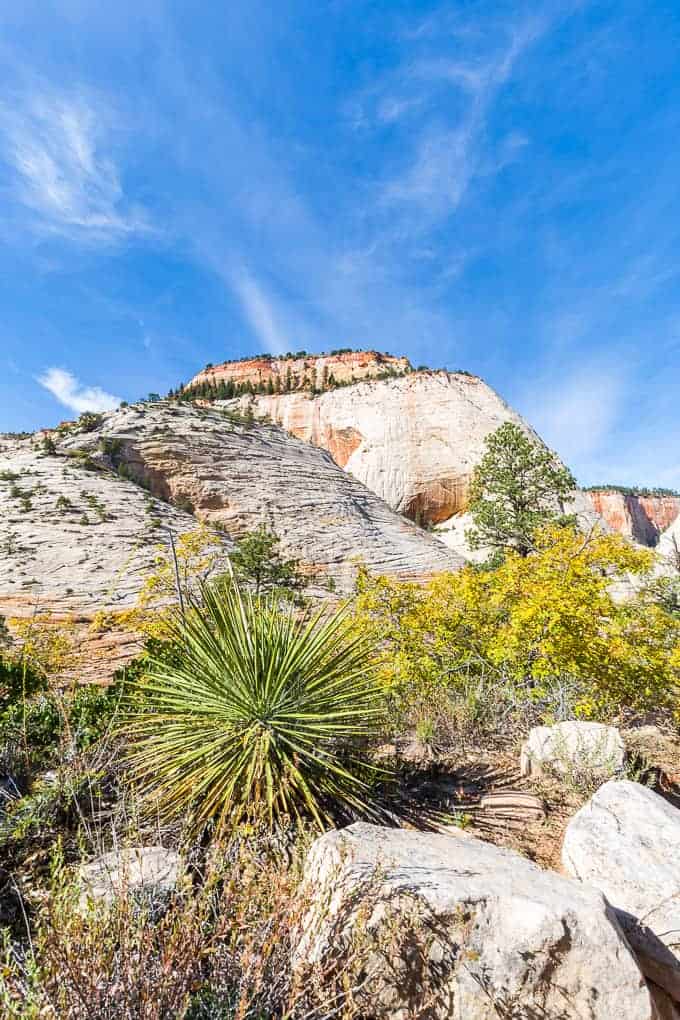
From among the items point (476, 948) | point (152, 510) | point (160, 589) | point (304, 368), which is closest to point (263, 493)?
point (152, 510)

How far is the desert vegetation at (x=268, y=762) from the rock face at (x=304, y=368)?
45.7 meters

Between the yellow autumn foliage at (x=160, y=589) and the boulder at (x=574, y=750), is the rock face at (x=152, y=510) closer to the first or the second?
the yellow autumn foliage at (x=160, y=589)

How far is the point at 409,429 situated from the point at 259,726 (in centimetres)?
3510

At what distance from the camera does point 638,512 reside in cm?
6028

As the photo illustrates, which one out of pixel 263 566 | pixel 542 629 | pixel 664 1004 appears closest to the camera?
pixel 664 1004

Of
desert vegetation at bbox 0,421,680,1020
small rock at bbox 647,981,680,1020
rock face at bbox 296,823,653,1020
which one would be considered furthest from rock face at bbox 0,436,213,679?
small rock at bbox 647,981,680,1020

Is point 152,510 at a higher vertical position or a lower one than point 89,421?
lower

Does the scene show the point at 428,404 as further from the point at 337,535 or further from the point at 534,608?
the point at 534,608

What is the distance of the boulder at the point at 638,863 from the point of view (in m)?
2.36

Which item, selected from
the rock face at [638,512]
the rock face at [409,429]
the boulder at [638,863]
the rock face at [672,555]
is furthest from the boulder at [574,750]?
the rock face at [638,512]

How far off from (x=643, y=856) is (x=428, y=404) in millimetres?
36772

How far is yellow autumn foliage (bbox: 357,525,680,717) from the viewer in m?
5.66

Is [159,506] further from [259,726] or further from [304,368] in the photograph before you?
[304,368]

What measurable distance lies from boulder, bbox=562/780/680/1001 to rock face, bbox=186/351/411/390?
160 feet
